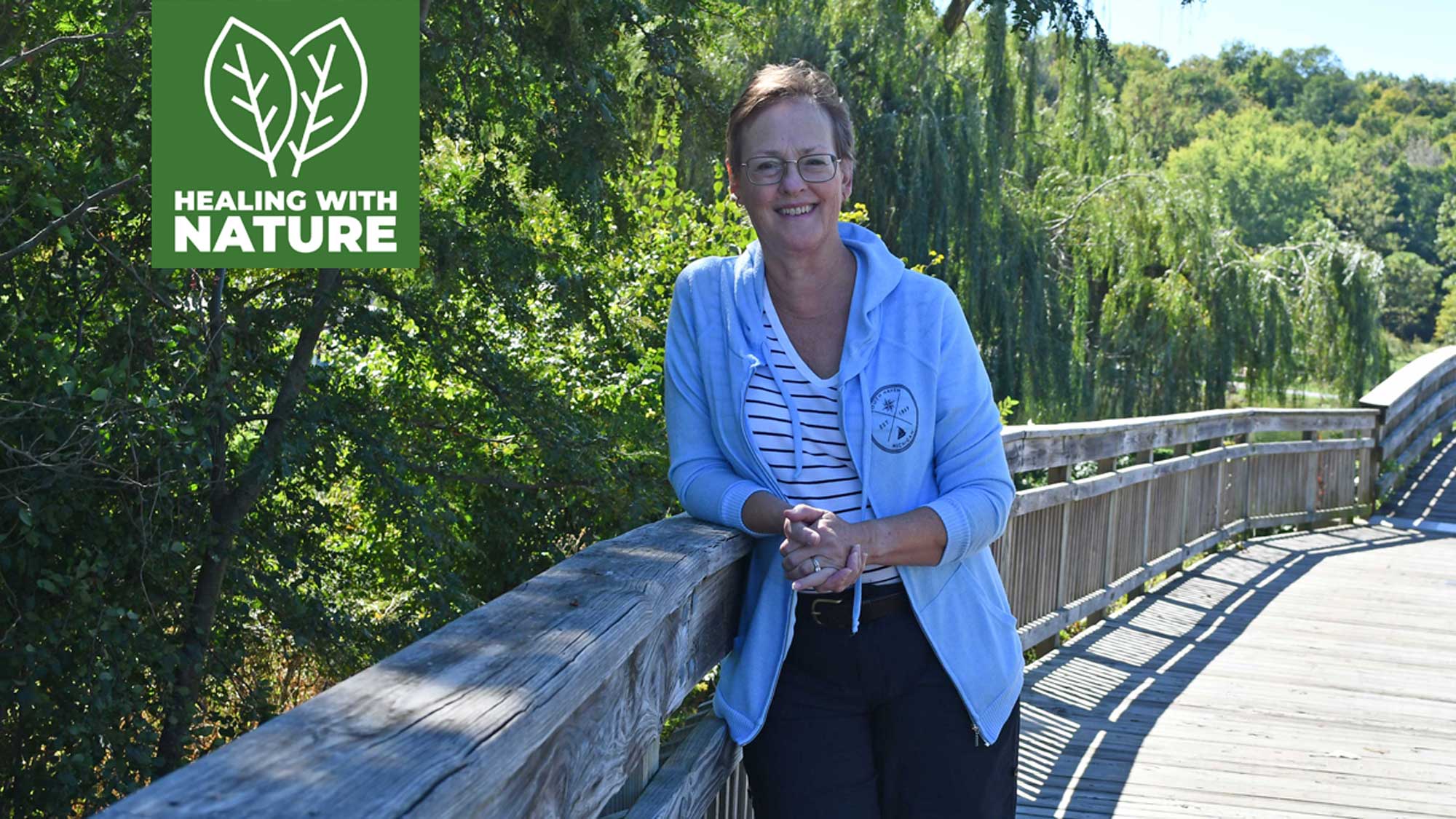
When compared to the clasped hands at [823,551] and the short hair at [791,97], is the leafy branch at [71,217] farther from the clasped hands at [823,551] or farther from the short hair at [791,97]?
the clasped hands at [823,551]

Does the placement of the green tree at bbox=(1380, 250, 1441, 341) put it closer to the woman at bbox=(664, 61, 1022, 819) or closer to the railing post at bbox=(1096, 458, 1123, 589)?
the railing post at bbox=(1096, 458, 1123, 589)

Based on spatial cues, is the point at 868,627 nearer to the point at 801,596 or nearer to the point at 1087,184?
the point at 801,596

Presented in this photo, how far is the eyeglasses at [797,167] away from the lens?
2.34m

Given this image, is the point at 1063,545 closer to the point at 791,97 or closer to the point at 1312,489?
the point at 791,97

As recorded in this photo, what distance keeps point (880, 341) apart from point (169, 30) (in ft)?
11.9

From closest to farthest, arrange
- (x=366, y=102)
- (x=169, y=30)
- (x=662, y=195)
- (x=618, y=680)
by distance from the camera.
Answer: (x=618, y=680)
(x=169, y=30)
(x=366, y=102)
(x=662, y=195)

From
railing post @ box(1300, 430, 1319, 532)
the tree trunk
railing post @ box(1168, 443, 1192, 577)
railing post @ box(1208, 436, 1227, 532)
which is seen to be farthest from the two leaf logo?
railing post @ box(1300, 430, 1319, 532)

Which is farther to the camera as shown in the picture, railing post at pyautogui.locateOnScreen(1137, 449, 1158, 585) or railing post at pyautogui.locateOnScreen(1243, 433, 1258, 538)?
railing post at pyautogui.locateOnScreen(1243, 433, 1258, 538)

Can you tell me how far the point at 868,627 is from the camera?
230 cm

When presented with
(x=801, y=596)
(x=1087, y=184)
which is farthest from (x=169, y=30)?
(x=1087, y=184)

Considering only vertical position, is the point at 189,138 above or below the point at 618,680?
above

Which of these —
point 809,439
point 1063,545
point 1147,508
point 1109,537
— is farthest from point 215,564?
point 1147,508

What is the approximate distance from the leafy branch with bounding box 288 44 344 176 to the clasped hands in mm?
4332

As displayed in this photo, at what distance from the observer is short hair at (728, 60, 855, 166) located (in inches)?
92.2
